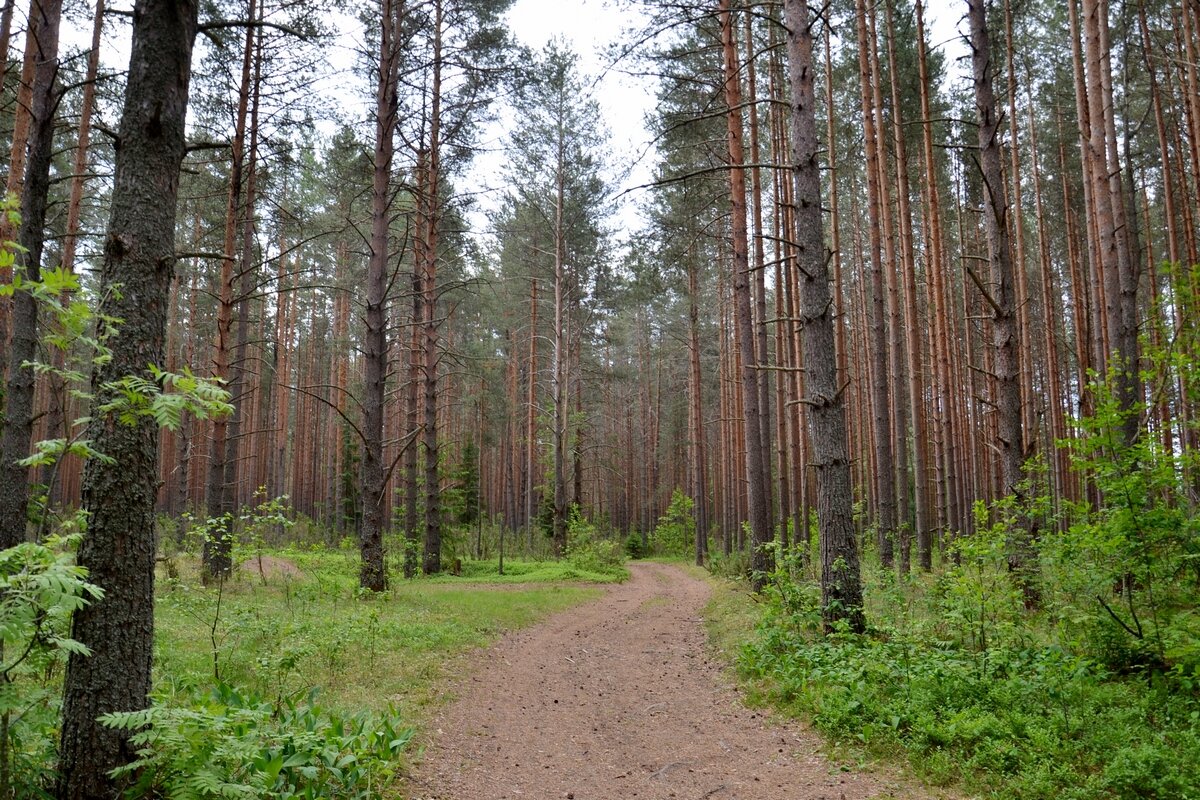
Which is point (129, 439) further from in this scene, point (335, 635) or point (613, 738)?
point (335, 635)

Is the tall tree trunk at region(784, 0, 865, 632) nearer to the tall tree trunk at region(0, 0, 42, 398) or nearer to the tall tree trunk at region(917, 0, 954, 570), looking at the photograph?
the tall tree trunk at region(917, 0, 954, 570)

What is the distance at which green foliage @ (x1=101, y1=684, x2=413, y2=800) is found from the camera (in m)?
2.94

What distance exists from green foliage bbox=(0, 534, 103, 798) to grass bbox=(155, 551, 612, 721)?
1.77ft

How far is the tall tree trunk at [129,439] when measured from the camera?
3.06 metres

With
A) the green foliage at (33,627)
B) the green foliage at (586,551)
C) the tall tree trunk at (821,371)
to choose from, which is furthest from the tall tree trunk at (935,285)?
the green foliage at (33,627)

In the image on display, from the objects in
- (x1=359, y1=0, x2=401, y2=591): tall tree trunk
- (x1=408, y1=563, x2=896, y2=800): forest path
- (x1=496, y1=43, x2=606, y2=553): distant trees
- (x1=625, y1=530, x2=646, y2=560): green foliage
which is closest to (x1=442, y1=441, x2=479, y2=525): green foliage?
(x1=496, y1=43, x2=606, y2=553): distant trees

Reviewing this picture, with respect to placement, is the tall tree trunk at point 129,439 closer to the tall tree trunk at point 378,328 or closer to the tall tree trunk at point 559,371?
the tall tree trunk at point 378,328

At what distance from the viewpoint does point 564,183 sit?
884 inches

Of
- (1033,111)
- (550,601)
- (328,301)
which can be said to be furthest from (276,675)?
(328,301)

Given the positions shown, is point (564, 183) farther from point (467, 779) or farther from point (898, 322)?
point (467, 779)

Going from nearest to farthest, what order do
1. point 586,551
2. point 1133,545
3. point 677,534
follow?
point 1133,545 → point 586,551 → point 677,534

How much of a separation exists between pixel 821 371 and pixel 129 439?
6.33 m

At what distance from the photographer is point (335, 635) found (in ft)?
23.7

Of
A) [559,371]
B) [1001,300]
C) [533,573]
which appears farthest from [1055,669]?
[559,371]
